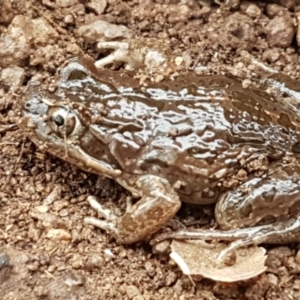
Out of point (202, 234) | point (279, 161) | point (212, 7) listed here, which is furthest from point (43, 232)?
point (212, 7)

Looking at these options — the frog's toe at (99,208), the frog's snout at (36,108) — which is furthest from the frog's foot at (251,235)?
the frog's snout at (36,108)

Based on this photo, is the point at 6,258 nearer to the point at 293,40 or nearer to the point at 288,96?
the point at 288,96

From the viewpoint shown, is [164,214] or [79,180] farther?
[79,180]

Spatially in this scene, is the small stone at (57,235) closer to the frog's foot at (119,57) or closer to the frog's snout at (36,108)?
the frog's snout at (36,108)

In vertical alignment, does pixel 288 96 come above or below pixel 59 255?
above

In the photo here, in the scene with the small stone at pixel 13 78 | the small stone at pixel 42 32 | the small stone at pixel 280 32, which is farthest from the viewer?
the small stone at pixel 280 32

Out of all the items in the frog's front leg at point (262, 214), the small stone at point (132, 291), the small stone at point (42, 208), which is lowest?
the small stone at point (132, 291)
